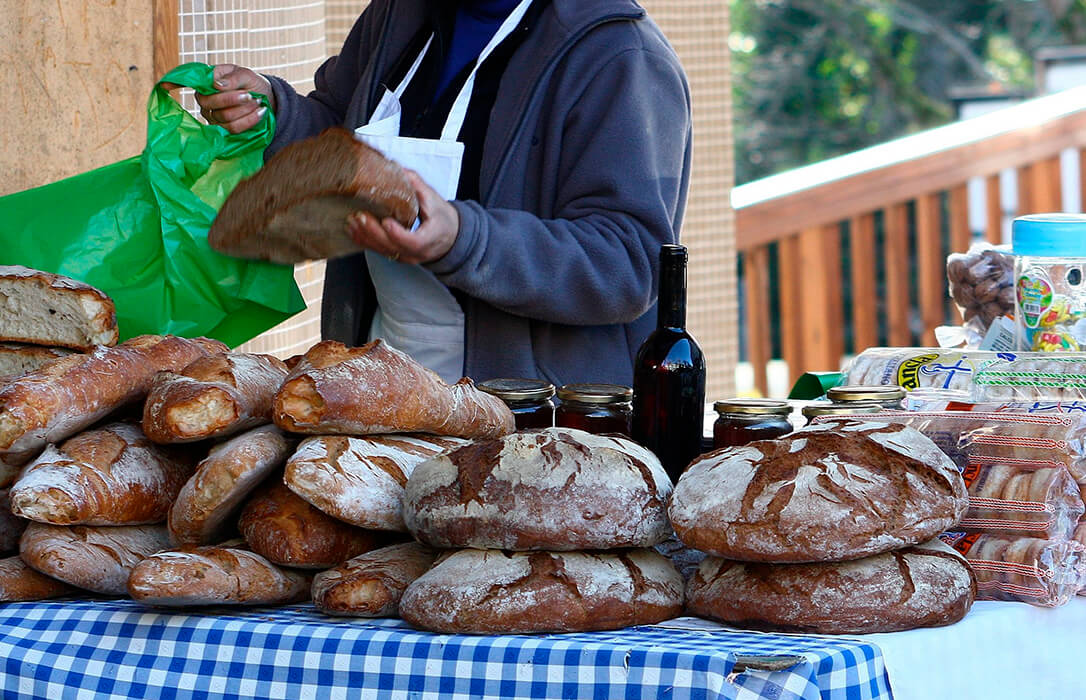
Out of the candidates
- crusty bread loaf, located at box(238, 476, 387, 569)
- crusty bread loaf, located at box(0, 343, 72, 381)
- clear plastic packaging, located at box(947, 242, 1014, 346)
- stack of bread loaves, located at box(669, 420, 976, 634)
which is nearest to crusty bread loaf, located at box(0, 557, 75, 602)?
crusty bread loaf, located at box(238, 476, 387, 569)

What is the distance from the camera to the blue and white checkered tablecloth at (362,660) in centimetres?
113

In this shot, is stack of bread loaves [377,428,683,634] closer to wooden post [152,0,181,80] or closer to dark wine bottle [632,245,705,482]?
dark wine bottle [632,245,705,482]

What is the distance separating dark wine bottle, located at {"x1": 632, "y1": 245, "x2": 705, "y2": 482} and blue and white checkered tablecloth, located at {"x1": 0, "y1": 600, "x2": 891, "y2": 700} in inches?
13.4

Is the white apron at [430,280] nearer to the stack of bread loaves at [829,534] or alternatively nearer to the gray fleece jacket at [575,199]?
the gray fleece jacket at [575,199]

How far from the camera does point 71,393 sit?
1431 millimetres

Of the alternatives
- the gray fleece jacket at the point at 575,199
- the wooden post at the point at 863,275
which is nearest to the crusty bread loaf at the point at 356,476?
the gray fleece jacket at the point at 575,199

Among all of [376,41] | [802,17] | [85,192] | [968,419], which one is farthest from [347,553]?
[802,17]

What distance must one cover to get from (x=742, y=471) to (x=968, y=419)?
33cm

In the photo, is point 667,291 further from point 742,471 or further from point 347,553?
point 347,553

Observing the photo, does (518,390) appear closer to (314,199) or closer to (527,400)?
(527,400)

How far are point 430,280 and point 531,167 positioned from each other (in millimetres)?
252

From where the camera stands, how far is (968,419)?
142 centimetres

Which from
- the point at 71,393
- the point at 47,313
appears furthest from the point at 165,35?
the point at 71,393

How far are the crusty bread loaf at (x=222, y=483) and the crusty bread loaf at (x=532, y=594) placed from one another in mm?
212
